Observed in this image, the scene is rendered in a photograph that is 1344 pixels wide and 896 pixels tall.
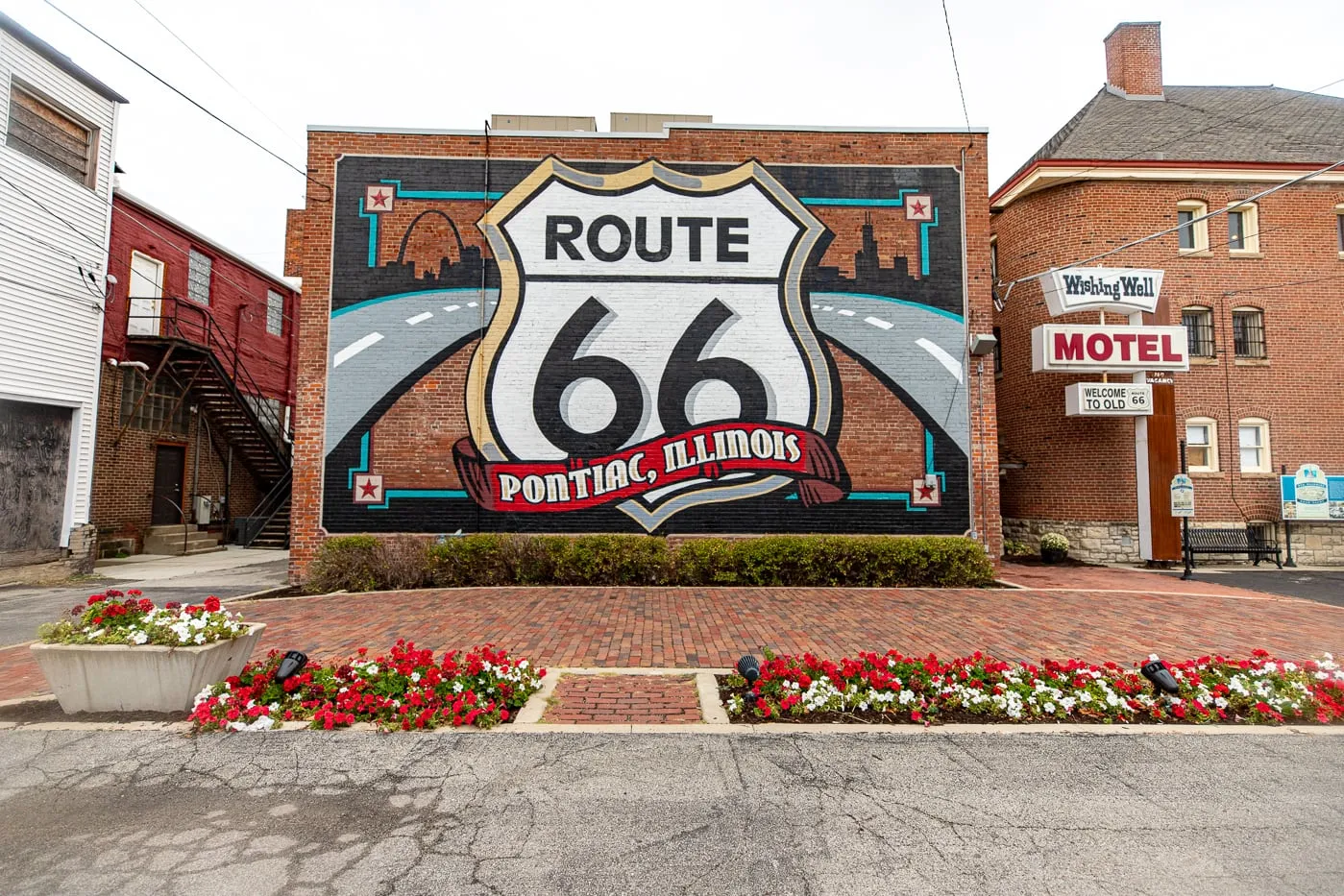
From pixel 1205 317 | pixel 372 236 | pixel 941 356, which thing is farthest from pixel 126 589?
pixel 1205 317

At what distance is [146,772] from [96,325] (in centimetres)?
1348

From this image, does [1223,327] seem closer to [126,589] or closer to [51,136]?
[126,589]

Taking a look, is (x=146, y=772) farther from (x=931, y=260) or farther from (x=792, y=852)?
(x=931, y=260)

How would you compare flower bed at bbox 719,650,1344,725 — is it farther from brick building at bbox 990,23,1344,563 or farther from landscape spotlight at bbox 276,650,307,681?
brick building at bbox 990,23,1344,563

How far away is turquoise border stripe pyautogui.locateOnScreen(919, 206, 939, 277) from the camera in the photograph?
1182cm

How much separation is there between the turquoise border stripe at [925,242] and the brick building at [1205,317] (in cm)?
373

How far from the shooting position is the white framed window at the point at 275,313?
1980 centimetres

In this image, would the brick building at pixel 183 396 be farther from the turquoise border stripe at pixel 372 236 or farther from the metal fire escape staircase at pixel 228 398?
the turquoise border stripe at pixel 372 236

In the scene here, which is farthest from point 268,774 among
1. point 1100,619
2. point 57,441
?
point 57,441

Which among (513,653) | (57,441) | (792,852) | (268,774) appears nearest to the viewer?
(792,852)

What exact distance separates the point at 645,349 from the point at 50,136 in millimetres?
12184

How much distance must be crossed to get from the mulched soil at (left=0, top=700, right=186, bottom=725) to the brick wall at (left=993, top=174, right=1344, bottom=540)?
16.3m

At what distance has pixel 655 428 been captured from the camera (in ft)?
37.4

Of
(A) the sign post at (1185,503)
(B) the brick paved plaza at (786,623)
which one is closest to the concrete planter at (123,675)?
(B) the brick paved plaza at (786,623)
